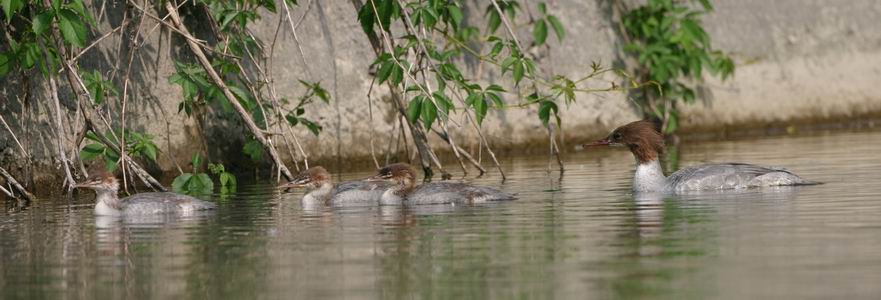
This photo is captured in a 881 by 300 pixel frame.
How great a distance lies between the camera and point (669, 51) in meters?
21.5

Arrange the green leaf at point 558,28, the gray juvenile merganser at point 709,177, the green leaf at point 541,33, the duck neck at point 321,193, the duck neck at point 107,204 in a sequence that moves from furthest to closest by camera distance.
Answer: the green leaf at point 541,33 < the green leaf at point 558,28 < the duck neck at point 321,193 < the gray juvenile merganser at point 709,177 < the duck neck at point 107,204

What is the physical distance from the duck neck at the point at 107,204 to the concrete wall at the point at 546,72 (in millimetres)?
1816

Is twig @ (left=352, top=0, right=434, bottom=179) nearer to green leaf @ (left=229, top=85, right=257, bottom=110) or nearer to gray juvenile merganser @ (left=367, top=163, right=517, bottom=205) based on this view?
green leaf @ (left=229, top=85, right=257, bottom=110)

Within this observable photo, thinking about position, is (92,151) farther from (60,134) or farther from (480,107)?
(480,107)

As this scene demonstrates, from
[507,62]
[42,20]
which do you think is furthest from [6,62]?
[507,62]

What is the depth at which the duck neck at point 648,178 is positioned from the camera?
46.4 feet

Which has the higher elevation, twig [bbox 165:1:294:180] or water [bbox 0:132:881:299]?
twig [bbox 165:1:294:180]

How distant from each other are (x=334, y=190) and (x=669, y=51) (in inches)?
331

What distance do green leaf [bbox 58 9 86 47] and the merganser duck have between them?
2360 millimetres

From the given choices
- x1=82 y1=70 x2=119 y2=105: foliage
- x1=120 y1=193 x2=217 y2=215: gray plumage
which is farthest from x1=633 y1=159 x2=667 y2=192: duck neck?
x1=82 y1=70 x2=119 y2=105: foliage

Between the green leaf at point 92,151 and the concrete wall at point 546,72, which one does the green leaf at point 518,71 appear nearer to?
the concrete wall at point 546,72

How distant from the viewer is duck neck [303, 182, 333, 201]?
14.2 meters

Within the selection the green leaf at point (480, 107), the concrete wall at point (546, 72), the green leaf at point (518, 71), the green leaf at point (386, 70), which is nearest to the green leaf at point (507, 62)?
the green leaf at point (518, 71)

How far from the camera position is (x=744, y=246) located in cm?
920
